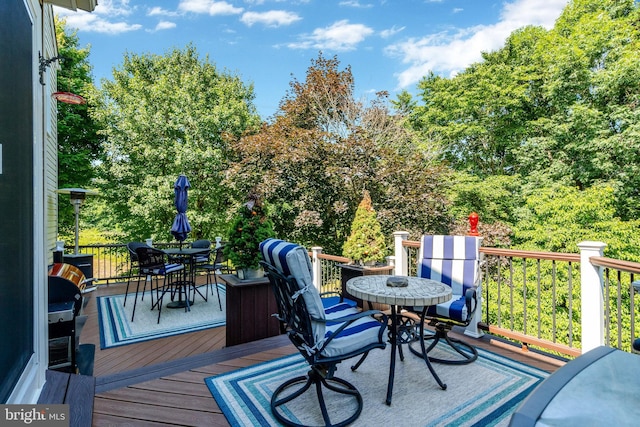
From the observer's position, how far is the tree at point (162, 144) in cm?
1133

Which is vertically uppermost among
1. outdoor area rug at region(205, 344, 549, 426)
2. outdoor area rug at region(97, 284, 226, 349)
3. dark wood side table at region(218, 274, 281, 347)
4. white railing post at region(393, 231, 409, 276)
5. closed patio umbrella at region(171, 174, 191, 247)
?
closed patio umbrella at region(171, 174, 191, 247)

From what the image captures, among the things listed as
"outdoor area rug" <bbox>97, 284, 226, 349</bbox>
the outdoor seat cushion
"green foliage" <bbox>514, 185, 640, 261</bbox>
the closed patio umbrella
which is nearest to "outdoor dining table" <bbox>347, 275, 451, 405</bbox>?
the outdoor seat cushion

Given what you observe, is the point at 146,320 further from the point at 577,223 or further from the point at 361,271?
the point at 577,223

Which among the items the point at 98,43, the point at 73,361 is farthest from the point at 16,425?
the point at 98,43

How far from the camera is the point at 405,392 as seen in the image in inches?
94.7

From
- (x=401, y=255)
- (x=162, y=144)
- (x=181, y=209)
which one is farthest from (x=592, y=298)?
(x=162, y=144)

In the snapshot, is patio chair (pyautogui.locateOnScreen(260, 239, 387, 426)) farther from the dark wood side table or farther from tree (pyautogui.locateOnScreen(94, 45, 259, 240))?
tree (pyautogui.locateOnScreen(94, 45, 259, 240))

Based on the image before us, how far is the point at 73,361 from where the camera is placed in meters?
2.37

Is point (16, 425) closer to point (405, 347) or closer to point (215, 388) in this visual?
point (215, 388)

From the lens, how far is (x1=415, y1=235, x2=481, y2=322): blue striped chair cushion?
327cm

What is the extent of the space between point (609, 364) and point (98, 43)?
54.8 ft

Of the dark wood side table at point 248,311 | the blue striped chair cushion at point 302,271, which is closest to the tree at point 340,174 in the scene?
the dark wood side table at point 248,311

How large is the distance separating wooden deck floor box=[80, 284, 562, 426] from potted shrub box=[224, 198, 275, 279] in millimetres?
774

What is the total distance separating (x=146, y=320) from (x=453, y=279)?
14.1 feet
